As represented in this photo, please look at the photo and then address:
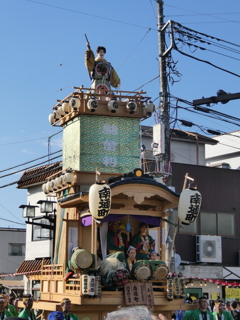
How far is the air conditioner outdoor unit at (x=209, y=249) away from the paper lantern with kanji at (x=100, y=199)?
1092 centimetres

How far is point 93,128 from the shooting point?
16.3 metres

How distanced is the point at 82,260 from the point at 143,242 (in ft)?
9.05

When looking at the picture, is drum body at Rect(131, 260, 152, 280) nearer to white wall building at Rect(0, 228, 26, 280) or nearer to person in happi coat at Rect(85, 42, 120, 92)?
person in happi coat at Rect(85, 42, 120, 92)

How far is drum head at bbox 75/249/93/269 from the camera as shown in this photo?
13070 millimetres

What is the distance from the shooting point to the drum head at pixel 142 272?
13188 millimetres

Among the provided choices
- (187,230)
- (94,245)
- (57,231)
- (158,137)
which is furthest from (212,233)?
(94,245)

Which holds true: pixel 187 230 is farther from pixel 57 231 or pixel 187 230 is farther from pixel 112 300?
pixel 112 300

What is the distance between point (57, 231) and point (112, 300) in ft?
14.1

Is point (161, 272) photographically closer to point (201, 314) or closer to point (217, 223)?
point (201, 314)

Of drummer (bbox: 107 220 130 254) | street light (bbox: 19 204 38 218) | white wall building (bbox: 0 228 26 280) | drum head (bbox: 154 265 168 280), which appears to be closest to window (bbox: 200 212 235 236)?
street light (bbox: 19 204 38 218)

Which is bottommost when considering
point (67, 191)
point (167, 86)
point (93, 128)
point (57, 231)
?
point (57, 231)

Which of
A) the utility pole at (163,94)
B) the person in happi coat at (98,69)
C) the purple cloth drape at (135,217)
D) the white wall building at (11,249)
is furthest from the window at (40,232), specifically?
the purple cloth drape at (135,217)

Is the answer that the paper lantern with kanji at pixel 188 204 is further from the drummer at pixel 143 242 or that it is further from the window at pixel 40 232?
the window at pixel 40 232

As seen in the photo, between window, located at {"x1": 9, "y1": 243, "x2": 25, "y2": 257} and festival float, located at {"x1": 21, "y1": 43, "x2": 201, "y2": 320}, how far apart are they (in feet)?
52.4
